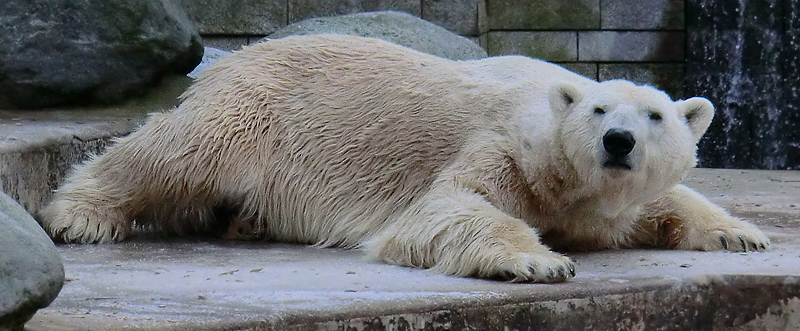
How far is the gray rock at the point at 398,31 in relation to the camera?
603 centimetres

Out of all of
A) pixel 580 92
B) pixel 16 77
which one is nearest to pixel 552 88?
pixel 580 92

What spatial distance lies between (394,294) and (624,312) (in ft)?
1.88

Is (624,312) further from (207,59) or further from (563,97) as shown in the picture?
(207,59)

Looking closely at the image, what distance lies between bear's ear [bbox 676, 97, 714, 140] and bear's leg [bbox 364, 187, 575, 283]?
578 mm

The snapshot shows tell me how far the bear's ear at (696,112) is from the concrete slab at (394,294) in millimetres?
384

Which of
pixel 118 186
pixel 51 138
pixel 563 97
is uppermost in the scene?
pixel 563 97

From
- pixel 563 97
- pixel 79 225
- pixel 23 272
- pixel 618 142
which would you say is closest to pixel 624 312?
pixel 618 142

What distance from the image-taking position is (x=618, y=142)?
290 cm

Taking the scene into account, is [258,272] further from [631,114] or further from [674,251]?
[674,251]

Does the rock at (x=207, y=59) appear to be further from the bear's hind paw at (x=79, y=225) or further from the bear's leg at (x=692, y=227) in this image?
the bear's leg at (x=692, y=227)

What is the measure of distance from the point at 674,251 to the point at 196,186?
5.30ft

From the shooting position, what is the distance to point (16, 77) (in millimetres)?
4402

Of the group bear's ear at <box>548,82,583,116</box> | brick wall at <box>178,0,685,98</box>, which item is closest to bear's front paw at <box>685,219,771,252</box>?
bear's ear at <box>548,82,583,116</box>

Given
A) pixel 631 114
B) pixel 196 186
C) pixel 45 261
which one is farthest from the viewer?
pixel 196 186
